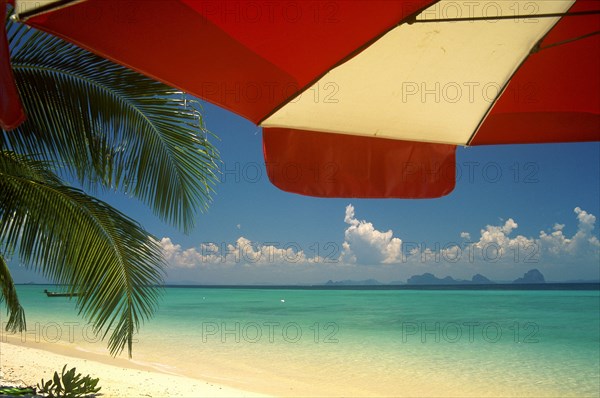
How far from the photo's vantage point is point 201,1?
1396mm

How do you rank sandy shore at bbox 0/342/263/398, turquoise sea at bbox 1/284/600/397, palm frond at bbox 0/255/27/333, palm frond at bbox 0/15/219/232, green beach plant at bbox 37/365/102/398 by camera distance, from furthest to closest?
turquoise sea at bbox 1/284/600/397 → sandy shore at bbox 0/342/263/398 → green beach plant at bbox 37/365/102/398 → palm frond at bbox 0/255/27/333 → palm frond at bbox 0/15/219/232

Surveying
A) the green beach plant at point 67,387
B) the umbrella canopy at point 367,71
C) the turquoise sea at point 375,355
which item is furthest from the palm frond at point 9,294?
the turquoise sea at point 375,355

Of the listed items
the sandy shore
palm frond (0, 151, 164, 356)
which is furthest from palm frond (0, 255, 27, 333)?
the sandy shore

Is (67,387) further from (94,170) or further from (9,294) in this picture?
(94,170)

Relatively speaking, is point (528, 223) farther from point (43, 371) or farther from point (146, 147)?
point (146, 147)

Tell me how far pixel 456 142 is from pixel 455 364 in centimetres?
1352

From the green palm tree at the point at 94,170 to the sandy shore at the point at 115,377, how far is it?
5.05m

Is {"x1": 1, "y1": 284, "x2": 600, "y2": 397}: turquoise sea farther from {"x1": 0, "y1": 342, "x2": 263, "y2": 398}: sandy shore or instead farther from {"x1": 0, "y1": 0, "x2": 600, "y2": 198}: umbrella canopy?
{"x1": 0, "y1": 0, "x2": 600, "y2": 198}: umbrella canopy

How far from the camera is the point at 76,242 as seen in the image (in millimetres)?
4223

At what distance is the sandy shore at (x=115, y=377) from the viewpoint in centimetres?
944

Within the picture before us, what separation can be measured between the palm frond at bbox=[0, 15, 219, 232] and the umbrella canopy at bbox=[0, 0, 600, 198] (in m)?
2.46

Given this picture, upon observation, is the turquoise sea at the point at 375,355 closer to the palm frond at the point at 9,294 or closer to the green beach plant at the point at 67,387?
the green beach plant at the point at 67,387

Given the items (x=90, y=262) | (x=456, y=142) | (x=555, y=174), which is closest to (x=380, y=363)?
(x=90, y=262)

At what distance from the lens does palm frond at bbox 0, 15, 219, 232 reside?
4039 millimetres
